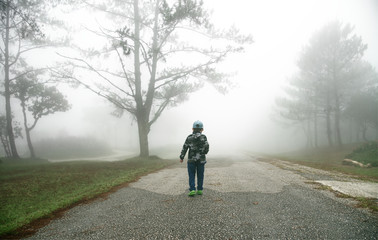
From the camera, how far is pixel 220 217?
3.70 m

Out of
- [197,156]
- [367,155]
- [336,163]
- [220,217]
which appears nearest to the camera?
[220,217]

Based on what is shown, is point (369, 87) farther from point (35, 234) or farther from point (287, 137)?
point (35, 234)

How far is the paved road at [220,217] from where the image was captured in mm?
3084

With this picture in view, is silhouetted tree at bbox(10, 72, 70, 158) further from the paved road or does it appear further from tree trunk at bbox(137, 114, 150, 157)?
the paved road

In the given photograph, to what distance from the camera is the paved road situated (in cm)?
308

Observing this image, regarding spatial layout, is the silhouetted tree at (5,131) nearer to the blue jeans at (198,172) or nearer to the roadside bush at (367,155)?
the blue jeans at (198,172)

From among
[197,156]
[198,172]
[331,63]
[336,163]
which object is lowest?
[336,163]

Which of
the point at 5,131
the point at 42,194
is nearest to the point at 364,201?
the point at 42,194

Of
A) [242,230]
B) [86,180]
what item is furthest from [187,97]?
[242,230]

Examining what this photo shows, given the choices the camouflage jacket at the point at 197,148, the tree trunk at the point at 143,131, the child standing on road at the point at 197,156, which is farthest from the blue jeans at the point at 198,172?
the tree trunk at the point at 143,131

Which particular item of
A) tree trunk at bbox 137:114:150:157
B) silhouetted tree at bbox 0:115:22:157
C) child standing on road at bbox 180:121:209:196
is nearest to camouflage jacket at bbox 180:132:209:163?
child standing on road at bbox 180:121:209:196

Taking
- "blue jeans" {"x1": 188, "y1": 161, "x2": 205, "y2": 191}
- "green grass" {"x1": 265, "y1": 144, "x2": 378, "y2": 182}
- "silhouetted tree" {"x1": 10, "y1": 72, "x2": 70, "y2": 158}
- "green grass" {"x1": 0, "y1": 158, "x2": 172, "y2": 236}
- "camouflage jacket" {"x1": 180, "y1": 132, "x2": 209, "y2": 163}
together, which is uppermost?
"silhouetted tree" {"x1": 10, "y1": 72, "x2": 70, "y2": 158}

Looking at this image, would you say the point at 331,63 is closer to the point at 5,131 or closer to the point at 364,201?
the point at 364,201

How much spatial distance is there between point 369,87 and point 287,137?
109 ft
